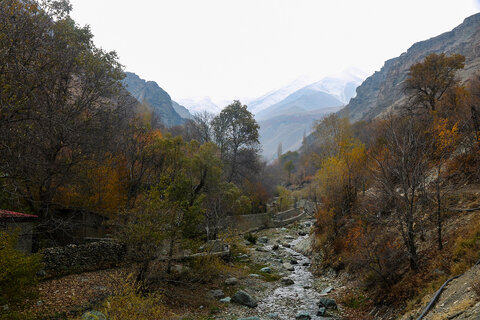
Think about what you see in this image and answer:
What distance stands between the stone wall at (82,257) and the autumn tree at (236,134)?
17685 millimetres

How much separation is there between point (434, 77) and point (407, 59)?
4482 inches

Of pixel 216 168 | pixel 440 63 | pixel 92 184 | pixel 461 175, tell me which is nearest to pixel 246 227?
pixel 216 168

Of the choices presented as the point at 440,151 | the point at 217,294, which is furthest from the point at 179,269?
the point at 440,151

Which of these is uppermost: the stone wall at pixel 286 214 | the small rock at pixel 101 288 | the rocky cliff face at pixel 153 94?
the rocky cliff face at pixel 153 94

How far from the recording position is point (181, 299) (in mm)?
13945

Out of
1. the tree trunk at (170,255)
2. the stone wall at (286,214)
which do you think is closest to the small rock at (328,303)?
the tree trunk at (170,255)

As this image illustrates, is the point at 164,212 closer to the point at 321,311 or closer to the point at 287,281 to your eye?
the point at 321,311

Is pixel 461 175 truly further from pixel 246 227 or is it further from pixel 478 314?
pixel 246 227

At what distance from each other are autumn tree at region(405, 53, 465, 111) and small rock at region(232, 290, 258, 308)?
2579cm

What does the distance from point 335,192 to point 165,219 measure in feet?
45.9

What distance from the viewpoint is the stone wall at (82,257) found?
14070mm

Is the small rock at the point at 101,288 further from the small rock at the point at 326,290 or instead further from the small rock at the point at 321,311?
the small rock at the point at 326,290

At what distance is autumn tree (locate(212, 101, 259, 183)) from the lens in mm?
33156

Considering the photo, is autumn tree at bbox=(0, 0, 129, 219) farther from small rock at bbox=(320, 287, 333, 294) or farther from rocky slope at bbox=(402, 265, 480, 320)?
small rock at bbox=(320, 287, 333, 294)
